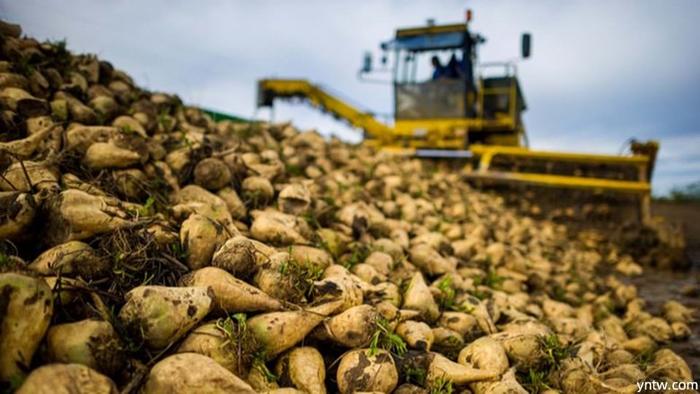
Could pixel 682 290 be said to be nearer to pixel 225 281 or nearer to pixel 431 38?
pixel 225 281

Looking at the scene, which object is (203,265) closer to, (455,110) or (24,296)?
(24,296)

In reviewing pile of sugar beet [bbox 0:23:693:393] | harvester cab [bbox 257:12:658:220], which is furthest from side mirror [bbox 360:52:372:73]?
pile of sugar beet [bbox 0:23:693:393]

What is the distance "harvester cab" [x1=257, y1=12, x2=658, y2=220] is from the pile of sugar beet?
3.43 meters

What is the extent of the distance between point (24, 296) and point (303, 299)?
0.98 m

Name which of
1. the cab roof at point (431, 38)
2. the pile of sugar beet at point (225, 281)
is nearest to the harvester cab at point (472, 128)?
the cab roof at point (431, 38)

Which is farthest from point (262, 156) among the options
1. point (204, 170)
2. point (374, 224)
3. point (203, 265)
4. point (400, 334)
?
point (400, 334)

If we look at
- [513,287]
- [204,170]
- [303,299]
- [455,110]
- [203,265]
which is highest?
[455,110]

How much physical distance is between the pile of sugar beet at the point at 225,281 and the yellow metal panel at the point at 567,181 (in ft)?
9.87

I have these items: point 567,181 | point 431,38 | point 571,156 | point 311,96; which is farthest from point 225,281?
point 311,96

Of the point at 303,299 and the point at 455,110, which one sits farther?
the point at 455,110

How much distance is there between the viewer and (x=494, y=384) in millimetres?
1786

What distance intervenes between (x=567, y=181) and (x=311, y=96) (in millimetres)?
6383

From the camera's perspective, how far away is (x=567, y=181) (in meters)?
6.50

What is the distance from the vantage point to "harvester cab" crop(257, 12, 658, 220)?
6.65 m
